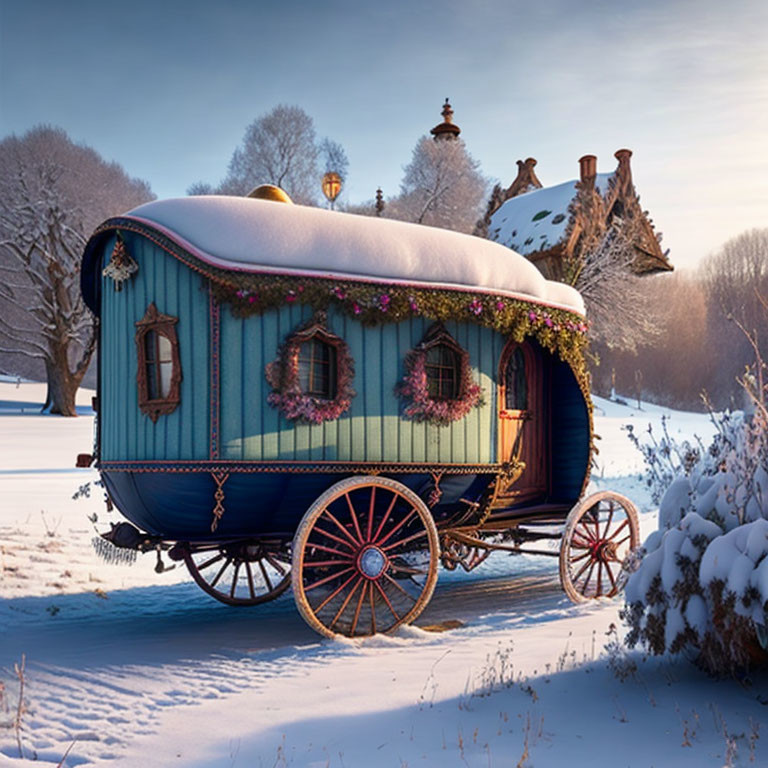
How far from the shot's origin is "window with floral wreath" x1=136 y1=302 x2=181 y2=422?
675 centimetres

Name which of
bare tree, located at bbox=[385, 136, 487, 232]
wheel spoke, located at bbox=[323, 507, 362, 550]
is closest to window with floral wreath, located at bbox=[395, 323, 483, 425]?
wheel spoke, located at bbox=[323, 507, 362, 550]

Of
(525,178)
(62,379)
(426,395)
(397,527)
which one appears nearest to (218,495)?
(397,527)

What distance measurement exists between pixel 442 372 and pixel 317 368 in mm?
1253

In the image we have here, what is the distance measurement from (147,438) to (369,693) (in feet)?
9.76

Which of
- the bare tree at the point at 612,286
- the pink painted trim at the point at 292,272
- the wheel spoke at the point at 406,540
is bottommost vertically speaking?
the wheel spoke at the point at 406,540

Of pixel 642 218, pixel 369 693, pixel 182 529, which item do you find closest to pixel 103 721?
pixel 369 693

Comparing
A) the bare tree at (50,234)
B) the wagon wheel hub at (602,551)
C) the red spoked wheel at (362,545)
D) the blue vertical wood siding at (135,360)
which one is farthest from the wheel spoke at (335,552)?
the bare tree at (50,234)

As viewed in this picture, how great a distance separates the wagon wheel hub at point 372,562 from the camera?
6.88 metres

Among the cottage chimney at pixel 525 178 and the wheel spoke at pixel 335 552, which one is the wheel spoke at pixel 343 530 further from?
the cottage chimney at pixel 525 178

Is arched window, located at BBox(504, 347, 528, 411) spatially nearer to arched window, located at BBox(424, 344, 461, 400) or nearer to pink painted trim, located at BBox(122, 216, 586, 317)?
arched window, located at BBox(424, 344, 461, 400)

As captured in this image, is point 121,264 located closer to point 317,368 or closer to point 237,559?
point 317,368

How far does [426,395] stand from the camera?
24.3ft

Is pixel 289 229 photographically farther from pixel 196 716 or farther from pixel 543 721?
pixel 543 721

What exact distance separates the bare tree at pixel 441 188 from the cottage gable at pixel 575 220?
415 cm
